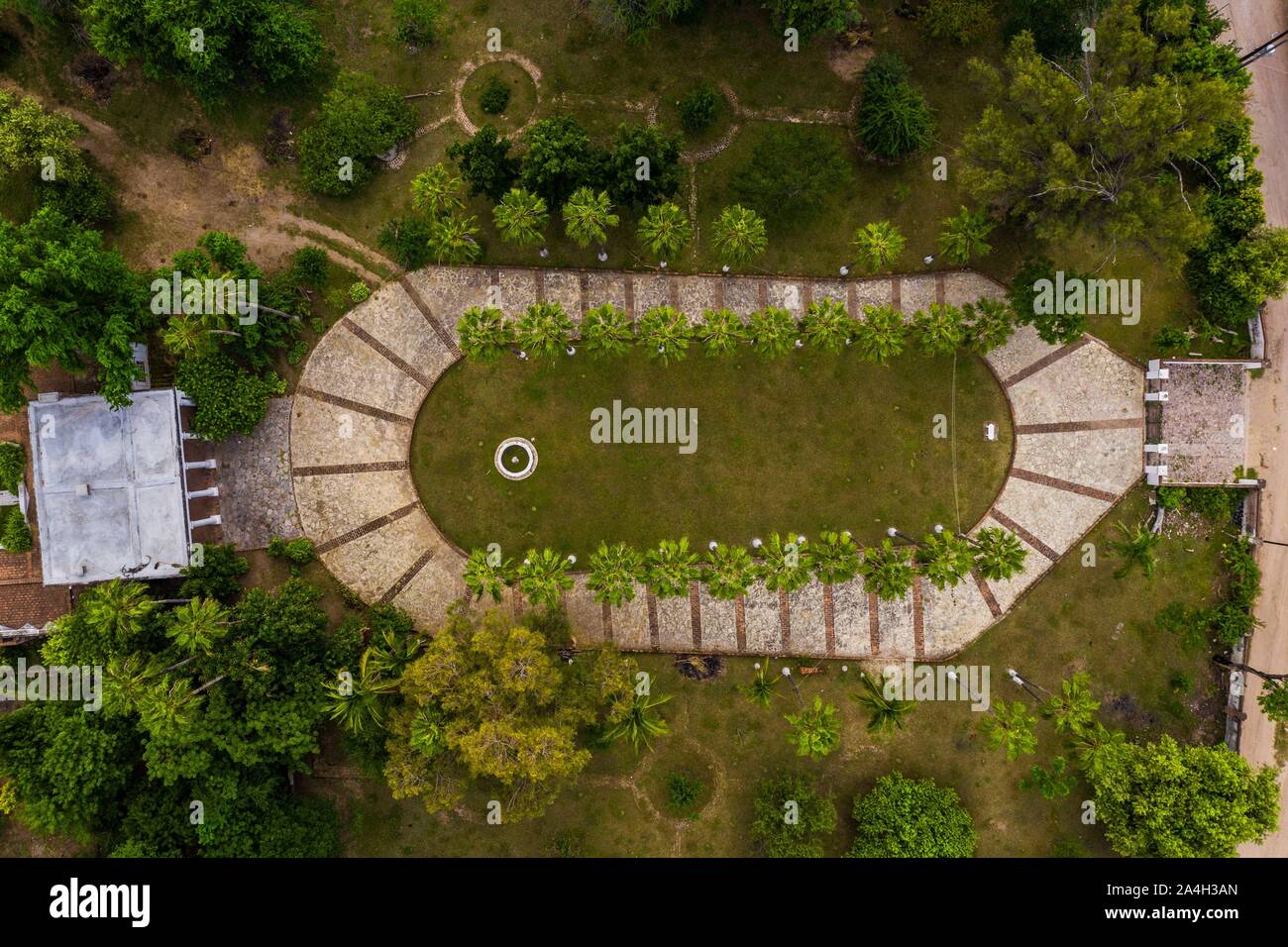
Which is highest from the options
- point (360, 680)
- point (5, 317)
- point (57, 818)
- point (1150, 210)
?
point (1150, 210)

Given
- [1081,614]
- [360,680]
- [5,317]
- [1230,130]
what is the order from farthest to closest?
[1081,614]
[1230,130]
[360,680]
[5,317]

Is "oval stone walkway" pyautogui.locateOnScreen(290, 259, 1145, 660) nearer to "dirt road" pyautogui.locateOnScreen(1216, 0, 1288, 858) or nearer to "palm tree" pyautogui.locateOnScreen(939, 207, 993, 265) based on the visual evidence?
"palm tree" pyautogui.locateOnScreen(939, 207, 993, 265)

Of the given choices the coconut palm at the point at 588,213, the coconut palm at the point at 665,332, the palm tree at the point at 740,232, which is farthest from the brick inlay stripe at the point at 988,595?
the coconut palm at the point at 588,213

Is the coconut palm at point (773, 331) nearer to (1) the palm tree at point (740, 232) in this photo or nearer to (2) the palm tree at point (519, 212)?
(1) the palm tree at point (740, 232)

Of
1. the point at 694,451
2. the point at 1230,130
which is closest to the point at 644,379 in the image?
the point at 694,451

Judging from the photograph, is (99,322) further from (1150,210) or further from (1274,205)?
(1274,205)

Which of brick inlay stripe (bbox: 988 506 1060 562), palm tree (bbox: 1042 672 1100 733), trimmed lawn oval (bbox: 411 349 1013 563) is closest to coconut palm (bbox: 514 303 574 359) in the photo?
trimmed lawn oval (bbox: 411 349 1013 563)
